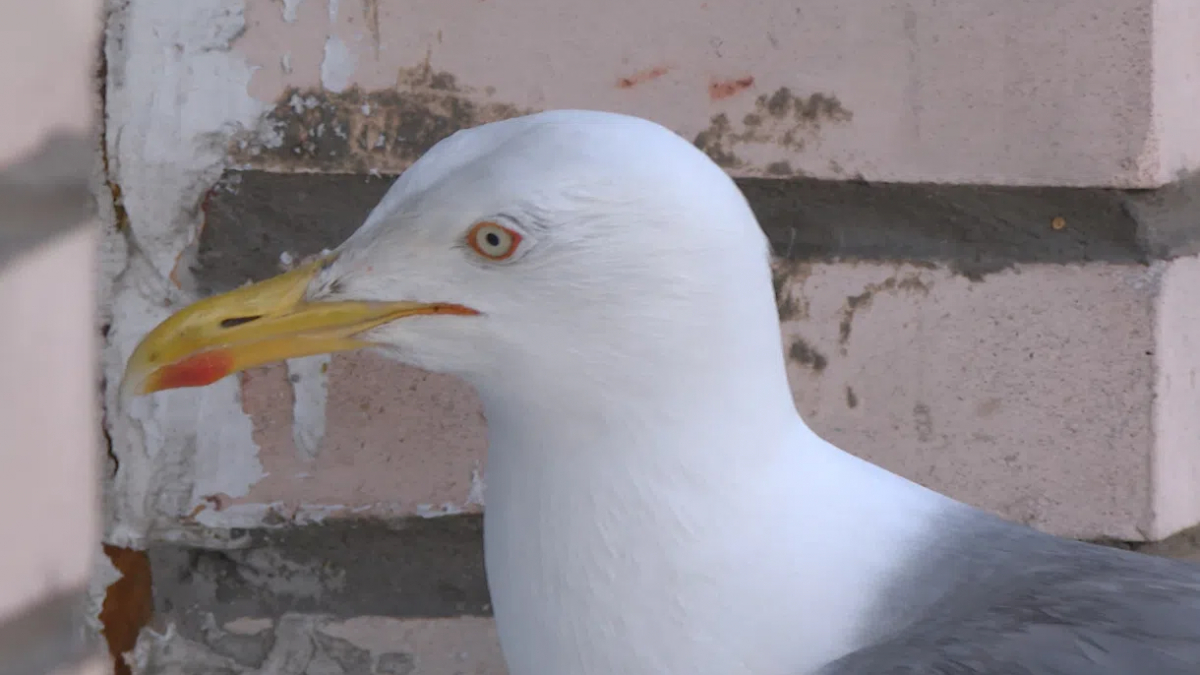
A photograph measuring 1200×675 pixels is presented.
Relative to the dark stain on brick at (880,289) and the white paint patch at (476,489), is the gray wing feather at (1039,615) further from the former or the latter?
the white paint patch at (476,489)

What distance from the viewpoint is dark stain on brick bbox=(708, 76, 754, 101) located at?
0.83 metres

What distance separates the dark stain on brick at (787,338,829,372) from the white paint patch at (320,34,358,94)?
14.3 inches

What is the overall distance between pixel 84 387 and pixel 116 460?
0.06 meters

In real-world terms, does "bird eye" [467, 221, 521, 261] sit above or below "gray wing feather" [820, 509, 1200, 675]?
above

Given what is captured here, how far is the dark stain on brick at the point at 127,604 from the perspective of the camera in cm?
88

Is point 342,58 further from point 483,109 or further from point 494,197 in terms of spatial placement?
point 494,197

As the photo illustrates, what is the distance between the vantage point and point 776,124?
84cm

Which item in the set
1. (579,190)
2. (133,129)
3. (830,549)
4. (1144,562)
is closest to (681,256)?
(579,190)

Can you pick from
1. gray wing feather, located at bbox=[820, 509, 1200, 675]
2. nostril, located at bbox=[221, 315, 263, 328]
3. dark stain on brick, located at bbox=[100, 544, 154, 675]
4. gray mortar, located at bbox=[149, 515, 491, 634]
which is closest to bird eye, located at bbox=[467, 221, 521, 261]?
nostril, located at bbox=[221, 315, 263, 328]

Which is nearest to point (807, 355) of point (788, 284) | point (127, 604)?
point (788, 284)

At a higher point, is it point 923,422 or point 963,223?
point 963,223

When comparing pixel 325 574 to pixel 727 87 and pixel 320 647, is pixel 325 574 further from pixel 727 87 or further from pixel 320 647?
pixel 727 87

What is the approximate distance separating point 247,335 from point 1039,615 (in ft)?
1.30

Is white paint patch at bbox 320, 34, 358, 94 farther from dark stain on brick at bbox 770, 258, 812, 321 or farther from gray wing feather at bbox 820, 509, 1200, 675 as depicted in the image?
gray wing feather at bbox 820, 509, 1200, 675
